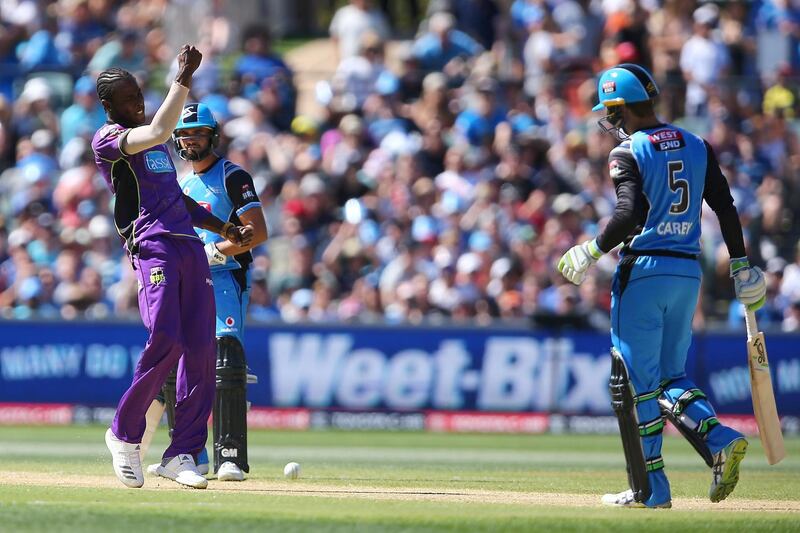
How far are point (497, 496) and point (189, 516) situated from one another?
2399 mm

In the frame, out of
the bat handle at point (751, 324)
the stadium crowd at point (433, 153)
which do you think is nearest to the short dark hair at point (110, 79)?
the bat handle at point (751, 324)

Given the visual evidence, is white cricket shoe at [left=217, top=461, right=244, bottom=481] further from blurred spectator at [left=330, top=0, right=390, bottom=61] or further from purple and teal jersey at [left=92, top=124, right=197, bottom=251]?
blurred spectator at [left=330, top=0, right=390, bottom=61]

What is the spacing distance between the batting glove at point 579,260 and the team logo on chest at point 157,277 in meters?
2.37

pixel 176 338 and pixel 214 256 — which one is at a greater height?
pixel 214 256

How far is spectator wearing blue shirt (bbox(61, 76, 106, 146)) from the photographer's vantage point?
20984 millimetres

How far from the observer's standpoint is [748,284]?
29.7 ft

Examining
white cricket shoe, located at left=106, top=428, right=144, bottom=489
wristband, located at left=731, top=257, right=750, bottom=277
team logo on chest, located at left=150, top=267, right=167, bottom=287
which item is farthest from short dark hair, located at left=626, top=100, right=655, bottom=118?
white cricket shoe, located at left=106, top=428, right=144, bottom=489

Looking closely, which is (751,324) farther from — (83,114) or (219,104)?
(83,114)

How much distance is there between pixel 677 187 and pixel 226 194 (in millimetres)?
3148

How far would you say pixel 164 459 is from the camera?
9336mm

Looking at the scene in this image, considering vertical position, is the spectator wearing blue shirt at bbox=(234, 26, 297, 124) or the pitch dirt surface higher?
the spectator wearing blue shirt at bbox=(234, 26, 297, 124)

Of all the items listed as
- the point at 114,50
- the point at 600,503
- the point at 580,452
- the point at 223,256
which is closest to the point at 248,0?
the point at 114,50

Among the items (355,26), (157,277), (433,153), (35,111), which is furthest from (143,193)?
(355,26)

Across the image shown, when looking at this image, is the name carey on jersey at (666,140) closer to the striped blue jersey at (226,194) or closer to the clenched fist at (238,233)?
the clenched fist at (238,233)
